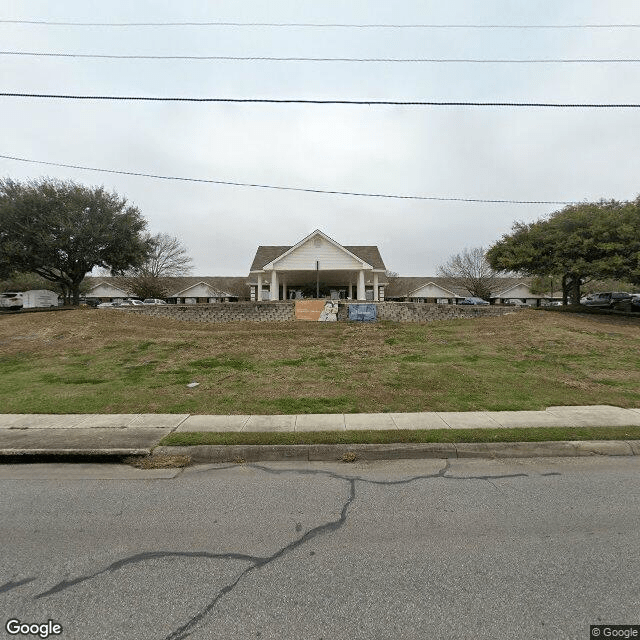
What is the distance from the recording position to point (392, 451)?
466cm

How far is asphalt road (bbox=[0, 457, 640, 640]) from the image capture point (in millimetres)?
2174

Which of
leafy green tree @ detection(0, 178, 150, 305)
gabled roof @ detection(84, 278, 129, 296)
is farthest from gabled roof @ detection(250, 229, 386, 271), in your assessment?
gabled roof @ detection(84, 278, 129, 296)

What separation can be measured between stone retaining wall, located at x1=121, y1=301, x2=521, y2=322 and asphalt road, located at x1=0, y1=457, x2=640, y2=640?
640 inches

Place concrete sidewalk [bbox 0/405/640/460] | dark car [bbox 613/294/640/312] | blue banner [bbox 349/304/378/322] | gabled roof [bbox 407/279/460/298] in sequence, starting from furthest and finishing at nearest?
gabled roof [bbox 407/279/460/298] < dark car [bbox 613/294/640/312] < blue banner [bbox 349/304/378/322] < concrete sidewalk [bbox 0/405/640/460]

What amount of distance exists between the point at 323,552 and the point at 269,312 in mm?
18060

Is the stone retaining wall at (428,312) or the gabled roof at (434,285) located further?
the gabled roof at (434,285)

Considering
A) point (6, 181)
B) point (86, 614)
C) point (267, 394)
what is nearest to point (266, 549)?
point (86, 614)

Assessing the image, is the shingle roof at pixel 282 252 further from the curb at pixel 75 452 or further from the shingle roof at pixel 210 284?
the curb at pixel 75 452

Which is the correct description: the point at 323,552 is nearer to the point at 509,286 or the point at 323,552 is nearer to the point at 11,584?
the point at 11,584

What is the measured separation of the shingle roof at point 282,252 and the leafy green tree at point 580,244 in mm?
12363

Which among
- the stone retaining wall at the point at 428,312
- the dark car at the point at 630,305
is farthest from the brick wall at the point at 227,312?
the dark car at the point at 630,305

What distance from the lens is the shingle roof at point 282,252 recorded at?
3259cm

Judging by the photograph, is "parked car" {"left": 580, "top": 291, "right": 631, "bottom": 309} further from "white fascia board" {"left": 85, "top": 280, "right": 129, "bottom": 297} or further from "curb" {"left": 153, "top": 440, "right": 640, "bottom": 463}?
"white fascia board" {"left": 85, "top": 280, "right": 129, "bottom": 297}

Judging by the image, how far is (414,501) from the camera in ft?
11.6
